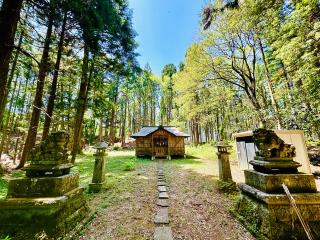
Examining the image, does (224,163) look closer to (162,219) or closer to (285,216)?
(162,219)

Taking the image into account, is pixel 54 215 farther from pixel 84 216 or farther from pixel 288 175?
pixel 288 175

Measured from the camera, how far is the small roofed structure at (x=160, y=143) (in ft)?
56.9

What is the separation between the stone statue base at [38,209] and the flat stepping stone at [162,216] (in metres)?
1.71

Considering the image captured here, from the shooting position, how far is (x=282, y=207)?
119 inches

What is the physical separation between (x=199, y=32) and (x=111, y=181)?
12.8m

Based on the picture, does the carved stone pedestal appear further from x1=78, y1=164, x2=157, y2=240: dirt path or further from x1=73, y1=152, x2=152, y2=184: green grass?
x1=73, y1=152, x2=152, y2=184: green grass

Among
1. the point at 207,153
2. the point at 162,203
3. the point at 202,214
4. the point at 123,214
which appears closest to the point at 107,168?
the point at 162,203

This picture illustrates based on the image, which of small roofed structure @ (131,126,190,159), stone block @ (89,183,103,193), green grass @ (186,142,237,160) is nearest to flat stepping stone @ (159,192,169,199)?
stone block @ (89,183,103,193)

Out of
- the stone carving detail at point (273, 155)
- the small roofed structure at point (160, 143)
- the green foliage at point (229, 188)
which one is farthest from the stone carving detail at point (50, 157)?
the small roofed structure at point (160, 143)

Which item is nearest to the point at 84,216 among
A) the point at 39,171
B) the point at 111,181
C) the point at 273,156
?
the point at 39,171

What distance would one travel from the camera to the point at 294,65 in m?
8.08

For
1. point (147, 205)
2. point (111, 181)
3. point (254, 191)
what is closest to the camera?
point (254, 191)

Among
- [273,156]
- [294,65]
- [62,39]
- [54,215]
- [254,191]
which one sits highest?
[62,39]

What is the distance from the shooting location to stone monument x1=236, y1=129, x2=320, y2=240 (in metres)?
2.96
